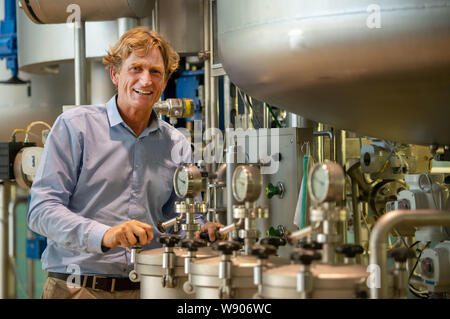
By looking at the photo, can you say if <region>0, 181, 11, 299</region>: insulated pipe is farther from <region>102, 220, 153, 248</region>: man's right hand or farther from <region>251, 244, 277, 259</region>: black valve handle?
<region>251, 244, 277, 259</region>: black valve handle

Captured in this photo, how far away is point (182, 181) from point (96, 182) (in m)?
0.24

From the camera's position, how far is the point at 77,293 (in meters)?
1.58

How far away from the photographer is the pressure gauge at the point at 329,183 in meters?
1.05

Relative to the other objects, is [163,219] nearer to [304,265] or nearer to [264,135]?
[264,135]

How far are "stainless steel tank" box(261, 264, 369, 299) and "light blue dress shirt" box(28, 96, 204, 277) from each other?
570 mm

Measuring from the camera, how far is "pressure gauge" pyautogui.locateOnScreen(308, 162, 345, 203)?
1055 millimetres

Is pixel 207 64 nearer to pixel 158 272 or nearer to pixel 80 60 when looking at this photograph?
pixel 80 60

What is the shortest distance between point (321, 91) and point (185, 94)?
4.69 ft

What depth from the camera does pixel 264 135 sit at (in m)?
2.16

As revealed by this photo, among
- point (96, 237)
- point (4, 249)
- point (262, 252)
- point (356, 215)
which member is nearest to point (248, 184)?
point (262, 252)

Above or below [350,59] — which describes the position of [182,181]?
below

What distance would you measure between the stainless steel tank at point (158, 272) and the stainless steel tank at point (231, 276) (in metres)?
0.08

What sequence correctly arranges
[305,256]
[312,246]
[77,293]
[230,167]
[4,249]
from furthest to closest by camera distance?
[4,249] → [230,167] → [77,293] → [312,246] → [305,256]

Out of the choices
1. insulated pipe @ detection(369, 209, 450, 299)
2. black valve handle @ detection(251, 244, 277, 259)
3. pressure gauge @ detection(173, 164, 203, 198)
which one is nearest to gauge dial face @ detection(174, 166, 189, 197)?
pressure gauge @ detection(173, 164, 203, 198)
